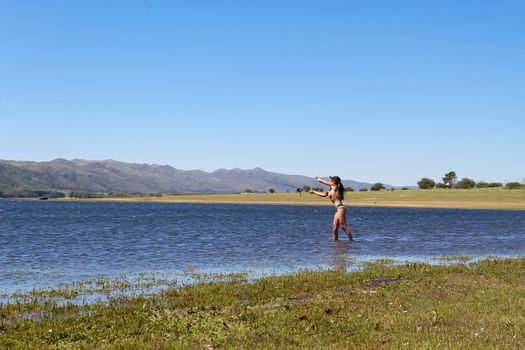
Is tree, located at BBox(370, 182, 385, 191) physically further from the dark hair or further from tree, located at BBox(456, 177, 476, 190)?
the dark hair

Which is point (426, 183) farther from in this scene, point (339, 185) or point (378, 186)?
point (339, 185)

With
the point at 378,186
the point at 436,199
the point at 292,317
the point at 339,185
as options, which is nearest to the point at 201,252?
the point at 339,185

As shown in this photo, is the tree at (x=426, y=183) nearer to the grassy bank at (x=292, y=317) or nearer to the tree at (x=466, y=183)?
the tree at (x=466, y=183)

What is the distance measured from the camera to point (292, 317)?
11.5 m

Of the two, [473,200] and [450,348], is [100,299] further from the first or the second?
[473,200]

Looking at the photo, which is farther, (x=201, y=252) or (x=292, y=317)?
(x=201, y=252)

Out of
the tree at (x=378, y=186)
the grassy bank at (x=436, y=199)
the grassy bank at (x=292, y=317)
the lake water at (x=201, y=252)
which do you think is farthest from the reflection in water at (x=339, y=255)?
the tree at (x=378, y=186)

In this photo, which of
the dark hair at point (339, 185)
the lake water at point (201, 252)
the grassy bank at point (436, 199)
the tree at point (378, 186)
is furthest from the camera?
the tree at point (378, 186)

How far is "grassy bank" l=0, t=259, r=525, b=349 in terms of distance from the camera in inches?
381

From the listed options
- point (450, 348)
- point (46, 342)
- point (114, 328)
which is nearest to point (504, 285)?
point (450, 348)

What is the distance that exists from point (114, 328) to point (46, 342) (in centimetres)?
130

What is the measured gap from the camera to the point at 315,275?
18.5 meters

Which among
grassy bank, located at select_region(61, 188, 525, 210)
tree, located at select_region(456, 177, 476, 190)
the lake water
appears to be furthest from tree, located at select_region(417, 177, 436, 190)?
the lake water

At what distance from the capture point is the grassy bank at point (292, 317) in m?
9.67
